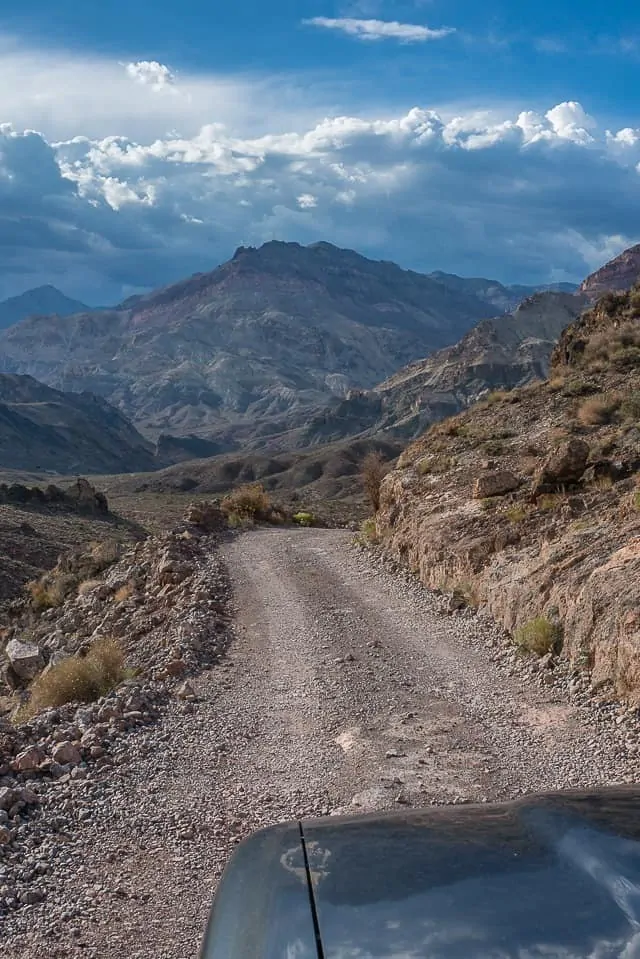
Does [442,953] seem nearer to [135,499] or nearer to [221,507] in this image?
[221,507]

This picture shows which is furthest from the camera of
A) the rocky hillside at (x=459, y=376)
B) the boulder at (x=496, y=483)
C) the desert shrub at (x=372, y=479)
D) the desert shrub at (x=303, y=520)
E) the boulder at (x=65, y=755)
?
the rocky hillside at (x=459, y=376)

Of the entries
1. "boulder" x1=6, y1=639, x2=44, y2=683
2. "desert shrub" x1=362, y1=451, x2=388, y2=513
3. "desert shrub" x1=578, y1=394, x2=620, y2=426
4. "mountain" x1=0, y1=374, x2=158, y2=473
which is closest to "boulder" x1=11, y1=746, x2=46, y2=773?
"boulder" x1=6, y1=639, x2=44, y2=683

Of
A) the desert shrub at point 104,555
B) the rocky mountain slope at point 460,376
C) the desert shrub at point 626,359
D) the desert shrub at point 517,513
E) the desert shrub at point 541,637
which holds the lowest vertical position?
the desert shrub at point 104,555

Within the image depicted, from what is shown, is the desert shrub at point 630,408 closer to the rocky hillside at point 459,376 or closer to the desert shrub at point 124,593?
the desert shrub at point 124,593

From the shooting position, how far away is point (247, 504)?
84.6ft

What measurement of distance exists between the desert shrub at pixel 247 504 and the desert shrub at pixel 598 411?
1129cm

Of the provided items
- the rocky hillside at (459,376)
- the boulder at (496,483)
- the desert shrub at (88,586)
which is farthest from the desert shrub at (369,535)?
the rocky hillside at (459,376)

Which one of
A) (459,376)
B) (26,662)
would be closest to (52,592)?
(26,662)

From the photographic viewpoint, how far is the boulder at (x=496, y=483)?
14156 millimetres

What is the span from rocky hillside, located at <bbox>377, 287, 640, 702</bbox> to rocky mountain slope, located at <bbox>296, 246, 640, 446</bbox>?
116508mm

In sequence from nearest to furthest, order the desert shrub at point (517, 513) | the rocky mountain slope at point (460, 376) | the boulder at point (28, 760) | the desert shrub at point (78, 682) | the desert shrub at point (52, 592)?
the boulder at point (28, 760) → the desert shrub at point (78, 682) → the desert shrub at point (517, 513) → the desert shrub at point (52, 592) → the rocky mountain slope at point (460, 376)

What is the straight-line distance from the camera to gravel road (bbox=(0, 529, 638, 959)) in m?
4.55

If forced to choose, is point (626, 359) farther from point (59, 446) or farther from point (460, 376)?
point (59, 446)

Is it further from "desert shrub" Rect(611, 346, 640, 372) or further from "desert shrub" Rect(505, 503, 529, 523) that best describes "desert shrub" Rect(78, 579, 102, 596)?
"desert shrub" Rect(611, 346, 640, 372)
